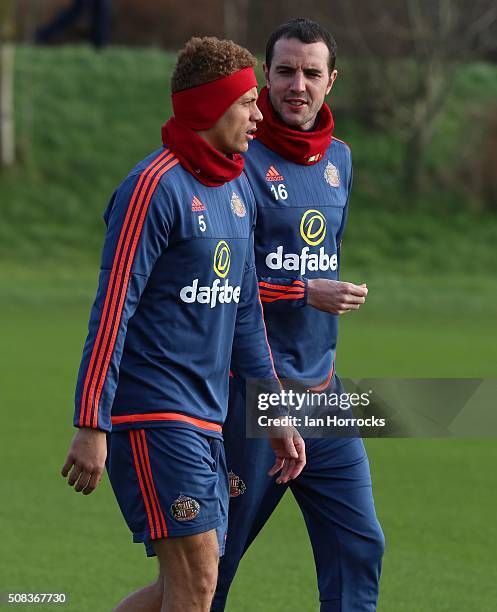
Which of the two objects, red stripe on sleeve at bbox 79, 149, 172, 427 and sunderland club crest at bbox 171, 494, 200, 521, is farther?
sunderland club crest at bbox 171, 494, 200, 521

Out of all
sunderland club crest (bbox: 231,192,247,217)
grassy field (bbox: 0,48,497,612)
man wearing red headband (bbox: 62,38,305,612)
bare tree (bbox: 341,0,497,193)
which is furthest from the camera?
bare tree (bbox: 341,0,497,193)

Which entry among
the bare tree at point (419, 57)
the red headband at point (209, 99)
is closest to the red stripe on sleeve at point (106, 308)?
the red headband at point (209, 99)

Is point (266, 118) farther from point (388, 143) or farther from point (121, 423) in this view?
point (388, 143)

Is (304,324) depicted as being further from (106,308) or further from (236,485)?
(106,308)

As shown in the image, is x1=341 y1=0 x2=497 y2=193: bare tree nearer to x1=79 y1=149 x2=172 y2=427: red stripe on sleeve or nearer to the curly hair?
the curly hair

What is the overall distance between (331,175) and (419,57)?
28511 millimetres

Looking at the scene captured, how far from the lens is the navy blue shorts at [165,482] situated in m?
4.79

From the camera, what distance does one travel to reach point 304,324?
5824 millimetres

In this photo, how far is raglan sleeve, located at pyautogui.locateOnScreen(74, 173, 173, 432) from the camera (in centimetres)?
463

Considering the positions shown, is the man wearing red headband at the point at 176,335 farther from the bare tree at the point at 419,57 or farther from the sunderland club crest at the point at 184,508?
the bare tree at the point at 419,57

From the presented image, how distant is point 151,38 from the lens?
45.2 metres

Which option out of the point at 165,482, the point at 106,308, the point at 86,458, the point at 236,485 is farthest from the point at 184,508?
the point at 236,485

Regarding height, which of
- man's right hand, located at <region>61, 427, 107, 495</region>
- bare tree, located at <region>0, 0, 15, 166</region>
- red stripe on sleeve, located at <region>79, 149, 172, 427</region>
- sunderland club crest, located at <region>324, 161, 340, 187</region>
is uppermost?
bare tree, located at <region>0, 0, 15, 166</region>

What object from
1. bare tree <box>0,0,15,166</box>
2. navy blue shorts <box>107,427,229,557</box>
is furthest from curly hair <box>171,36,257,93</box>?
bare tree <box>0,0,15,166</box>
